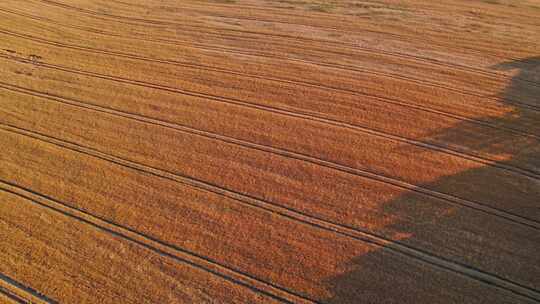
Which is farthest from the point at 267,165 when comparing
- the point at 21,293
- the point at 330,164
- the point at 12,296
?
the point at 12,296

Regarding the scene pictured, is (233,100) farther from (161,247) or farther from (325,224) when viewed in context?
(161,247)

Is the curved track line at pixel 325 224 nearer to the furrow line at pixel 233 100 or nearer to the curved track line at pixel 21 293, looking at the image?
the furrow line at pixel 233 100

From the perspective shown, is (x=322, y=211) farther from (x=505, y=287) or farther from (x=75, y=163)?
(x=75, y=163)

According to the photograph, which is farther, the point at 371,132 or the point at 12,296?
the point at 371,132

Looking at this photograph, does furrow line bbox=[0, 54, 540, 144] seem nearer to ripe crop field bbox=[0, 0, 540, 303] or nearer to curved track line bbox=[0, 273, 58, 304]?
ripe crop field bbox=[0, 0, 540, 303]

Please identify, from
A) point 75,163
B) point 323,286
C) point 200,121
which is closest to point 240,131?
point 200,121
